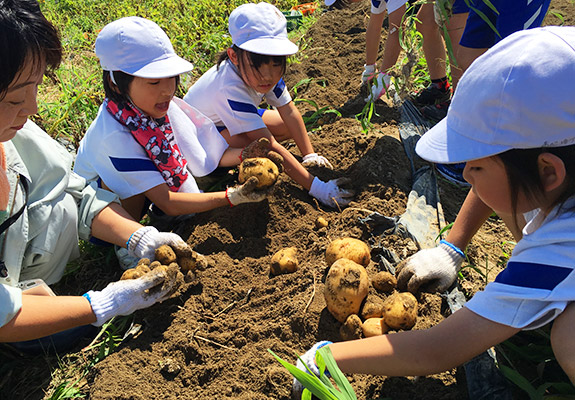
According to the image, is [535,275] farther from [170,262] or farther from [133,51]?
[133,51]

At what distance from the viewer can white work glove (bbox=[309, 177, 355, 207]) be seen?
2.55 metres

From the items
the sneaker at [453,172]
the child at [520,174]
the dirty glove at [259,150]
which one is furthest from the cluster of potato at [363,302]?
the sneaker at [453,172]

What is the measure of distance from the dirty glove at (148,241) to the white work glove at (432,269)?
A: 102 centimetres

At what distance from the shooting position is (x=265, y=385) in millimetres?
1655

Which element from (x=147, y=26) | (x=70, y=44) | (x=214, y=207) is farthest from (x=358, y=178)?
(x=70, y=44)

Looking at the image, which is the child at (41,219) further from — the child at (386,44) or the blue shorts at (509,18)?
the blue shorts at (509,18)

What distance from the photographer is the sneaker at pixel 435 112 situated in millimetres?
3232

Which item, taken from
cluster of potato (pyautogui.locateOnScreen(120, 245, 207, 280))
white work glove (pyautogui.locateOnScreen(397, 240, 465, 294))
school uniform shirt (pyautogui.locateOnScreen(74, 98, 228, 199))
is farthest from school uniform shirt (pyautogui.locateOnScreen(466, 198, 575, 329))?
school uniform shirt (pyautogui.locateOnScreen(74, 98, 228, 199))

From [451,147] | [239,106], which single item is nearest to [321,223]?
[239,106]

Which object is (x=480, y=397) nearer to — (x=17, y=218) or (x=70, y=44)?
(x=17, y=218)

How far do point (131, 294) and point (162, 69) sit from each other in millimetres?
1117

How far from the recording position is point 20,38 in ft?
4.98

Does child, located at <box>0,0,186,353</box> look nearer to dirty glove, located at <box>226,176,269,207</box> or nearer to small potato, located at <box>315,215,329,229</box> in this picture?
dirty glove, located at <box>226,176,269,207</box>

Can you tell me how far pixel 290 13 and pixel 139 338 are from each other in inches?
188
